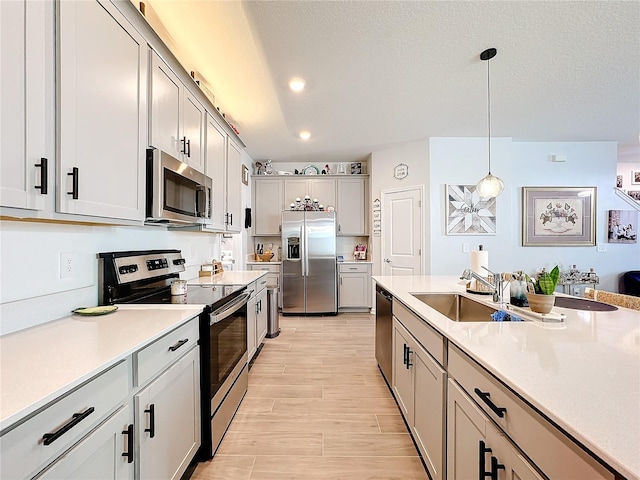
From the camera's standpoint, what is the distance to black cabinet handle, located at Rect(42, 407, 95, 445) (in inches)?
27.3

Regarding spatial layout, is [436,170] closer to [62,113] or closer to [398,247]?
[398,247]

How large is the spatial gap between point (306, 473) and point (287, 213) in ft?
12.1

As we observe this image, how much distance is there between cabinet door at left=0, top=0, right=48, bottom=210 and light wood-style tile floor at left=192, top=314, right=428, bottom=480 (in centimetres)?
161

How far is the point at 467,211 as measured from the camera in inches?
164

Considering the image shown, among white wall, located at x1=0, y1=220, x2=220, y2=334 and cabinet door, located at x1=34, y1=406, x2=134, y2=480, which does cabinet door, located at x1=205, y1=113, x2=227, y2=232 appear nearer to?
white wall, located at x1=0, y1=220, x2=220, y2=334

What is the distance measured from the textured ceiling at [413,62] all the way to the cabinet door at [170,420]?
84.9 inches

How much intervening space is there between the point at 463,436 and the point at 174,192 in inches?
77.2

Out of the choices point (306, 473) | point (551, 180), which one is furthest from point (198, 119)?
point (551, 180)

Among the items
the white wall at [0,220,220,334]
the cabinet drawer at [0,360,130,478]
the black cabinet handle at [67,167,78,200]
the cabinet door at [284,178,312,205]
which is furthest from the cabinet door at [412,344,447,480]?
the cabinet door at [284,178,312,205]

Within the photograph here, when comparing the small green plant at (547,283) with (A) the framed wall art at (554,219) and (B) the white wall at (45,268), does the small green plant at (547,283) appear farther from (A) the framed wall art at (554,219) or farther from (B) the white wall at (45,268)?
(A) the framed wall art at (554,219)

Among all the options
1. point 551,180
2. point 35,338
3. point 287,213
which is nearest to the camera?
point 35,338

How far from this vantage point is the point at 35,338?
3.46 ft

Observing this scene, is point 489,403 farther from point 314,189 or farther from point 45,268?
point 314,189

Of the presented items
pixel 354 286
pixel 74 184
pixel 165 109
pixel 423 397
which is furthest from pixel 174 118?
pixel 354 286
